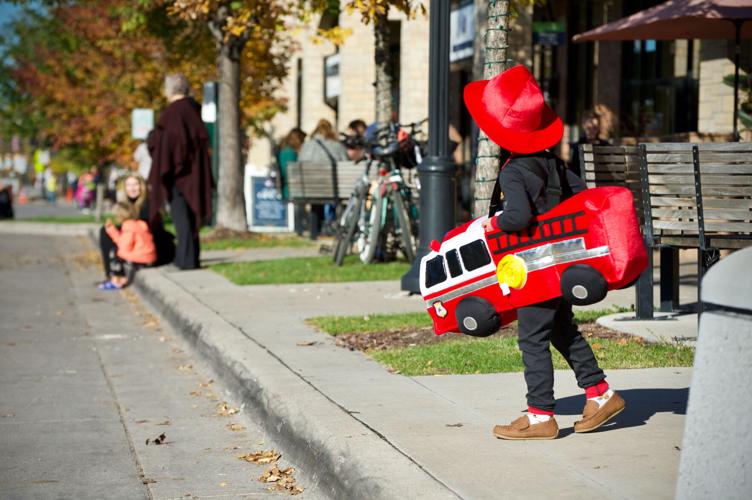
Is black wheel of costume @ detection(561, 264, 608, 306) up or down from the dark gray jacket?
down

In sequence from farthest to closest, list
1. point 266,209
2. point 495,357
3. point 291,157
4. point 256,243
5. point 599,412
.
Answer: point 266,209 < point 291,157 < point 256,243 < point 495,357 < point 599,412

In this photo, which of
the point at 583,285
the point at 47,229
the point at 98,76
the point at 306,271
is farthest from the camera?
the point at 98,76

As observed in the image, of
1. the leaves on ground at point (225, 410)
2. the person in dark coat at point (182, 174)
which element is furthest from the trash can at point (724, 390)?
the person in dark coat at point (182, 174)

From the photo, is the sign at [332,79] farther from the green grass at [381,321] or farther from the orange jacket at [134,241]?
the green grass at [381,321]

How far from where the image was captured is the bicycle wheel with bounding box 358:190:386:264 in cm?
1438

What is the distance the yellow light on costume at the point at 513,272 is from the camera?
17.6 ft

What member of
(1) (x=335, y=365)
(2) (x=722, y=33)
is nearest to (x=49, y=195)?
(2) (x=722, y=33)

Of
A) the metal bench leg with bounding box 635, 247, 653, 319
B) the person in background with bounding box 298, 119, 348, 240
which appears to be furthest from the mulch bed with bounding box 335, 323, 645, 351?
the person in background with bounding box 298, 119, 348, 240

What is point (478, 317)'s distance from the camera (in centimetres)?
545

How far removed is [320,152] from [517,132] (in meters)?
15.1

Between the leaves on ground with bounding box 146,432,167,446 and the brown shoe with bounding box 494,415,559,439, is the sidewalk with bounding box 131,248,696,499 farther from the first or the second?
the leaves on ground with bounding box 146,432,167,446

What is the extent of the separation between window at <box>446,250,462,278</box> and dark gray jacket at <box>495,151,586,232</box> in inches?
10.1

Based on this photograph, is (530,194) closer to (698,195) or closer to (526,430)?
(526,430)

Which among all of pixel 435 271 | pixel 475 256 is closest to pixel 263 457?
pixel 435 271
